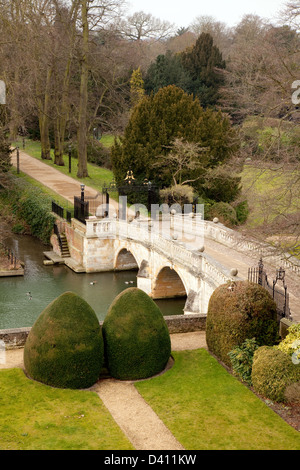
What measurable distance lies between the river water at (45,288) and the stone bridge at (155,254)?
2.10ft

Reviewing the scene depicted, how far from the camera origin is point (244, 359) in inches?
562

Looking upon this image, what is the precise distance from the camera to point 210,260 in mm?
→ 20406

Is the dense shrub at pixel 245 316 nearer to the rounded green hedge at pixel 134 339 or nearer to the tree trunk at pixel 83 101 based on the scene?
the rounded green hedge at pixel 134 339

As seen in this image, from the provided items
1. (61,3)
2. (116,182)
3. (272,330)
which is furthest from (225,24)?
(272,330)

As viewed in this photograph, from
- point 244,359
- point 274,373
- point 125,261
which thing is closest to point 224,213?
point 125,261

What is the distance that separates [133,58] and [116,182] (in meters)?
18.9

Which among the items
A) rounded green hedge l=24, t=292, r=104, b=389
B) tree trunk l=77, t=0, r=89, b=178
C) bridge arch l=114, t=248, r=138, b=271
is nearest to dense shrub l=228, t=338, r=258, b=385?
rounded green hedge l=24, t=292, r=104, b=389

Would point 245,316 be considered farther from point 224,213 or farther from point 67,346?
point 224,213

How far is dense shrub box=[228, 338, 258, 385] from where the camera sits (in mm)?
14164

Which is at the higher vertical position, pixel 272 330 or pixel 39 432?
pixel 272 330

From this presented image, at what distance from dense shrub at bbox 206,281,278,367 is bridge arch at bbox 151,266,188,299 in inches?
466

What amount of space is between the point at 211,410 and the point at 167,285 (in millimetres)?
14378
